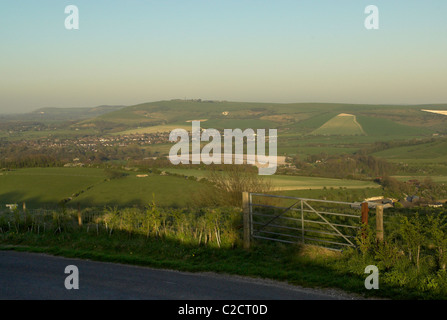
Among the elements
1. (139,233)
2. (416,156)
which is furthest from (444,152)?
(139,233)

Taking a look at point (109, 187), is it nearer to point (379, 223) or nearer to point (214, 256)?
point (214, 256)

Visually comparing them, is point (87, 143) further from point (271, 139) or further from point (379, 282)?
point (379, 282)

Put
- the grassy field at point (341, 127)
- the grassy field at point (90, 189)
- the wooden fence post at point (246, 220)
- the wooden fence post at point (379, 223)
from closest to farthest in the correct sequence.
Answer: the wooden fence post at point (379, 223) → the wooden fence post at point (246, 220) → the grassy field at point (90, 189) → the grassy field at point (341, 127)

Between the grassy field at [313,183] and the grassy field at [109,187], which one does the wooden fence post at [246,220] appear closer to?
the grassy field at [109,187]

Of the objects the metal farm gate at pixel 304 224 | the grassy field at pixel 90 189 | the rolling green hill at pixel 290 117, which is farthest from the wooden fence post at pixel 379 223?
the rolling green hill at pixel 290 117
